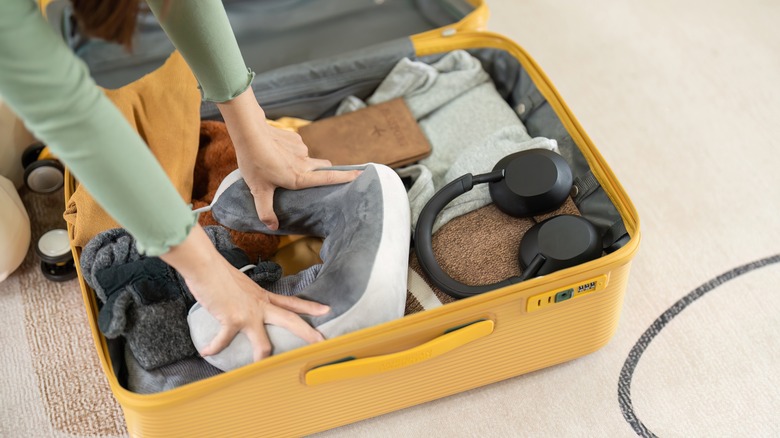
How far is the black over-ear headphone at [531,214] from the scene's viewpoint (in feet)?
3.31

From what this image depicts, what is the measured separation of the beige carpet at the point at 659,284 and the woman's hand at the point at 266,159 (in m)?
0.37

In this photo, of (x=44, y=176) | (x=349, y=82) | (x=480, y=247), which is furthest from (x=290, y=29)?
(x=480, y=247)

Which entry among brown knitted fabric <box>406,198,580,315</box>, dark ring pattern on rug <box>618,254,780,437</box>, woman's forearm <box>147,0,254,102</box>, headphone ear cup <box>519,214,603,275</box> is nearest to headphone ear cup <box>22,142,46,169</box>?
woman's forearm <box>147,0,254,102</box>

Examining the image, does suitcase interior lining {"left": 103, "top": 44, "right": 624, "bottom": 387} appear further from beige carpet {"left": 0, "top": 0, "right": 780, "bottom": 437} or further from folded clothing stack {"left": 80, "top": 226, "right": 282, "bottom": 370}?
folded clothing stack {"left": 80, "top": 226, "right": 282, "bottom": 370}

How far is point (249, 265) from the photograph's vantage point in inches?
41.5

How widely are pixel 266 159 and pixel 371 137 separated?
0.96 ft

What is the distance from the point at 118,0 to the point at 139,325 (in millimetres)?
500

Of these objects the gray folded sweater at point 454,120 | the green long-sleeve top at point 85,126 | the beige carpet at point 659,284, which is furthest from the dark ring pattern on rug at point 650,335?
the green long-sleeve top at point 85,126

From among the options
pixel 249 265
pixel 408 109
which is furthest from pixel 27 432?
pixel 408 109

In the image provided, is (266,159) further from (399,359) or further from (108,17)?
(108,17)

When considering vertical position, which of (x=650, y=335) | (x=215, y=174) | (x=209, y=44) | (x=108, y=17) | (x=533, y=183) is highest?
(x=108, y=17)

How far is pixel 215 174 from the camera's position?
1233 millimetres

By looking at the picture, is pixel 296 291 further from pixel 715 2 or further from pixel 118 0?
pixel 715 2

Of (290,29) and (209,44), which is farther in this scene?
(290,29)
